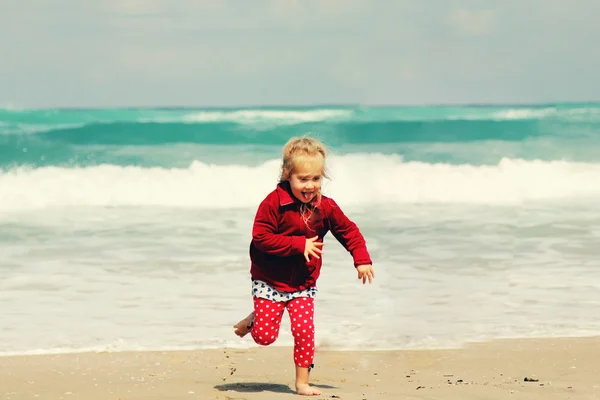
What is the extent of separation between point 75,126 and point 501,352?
23.5m

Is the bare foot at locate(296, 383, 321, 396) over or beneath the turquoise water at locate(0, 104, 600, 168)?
beneath

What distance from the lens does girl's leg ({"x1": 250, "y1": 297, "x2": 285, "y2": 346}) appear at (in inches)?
165

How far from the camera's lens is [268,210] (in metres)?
4.08

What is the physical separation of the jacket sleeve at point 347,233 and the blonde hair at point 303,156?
98mm

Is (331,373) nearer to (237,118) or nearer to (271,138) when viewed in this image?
(271,138)

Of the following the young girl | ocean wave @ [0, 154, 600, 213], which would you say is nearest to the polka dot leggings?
the young girl

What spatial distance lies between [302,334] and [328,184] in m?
13.3

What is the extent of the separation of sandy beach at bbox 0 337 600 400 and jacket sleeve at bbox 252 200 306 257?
656 mm

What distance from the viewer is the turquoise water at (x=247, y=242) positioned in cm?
594

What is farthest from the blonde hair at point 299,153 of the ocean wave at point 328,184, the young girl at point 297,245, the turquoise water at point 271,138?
the turquoise water at point 271,138

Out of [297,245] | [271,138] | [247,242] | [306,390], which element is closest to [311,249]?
[297,245]

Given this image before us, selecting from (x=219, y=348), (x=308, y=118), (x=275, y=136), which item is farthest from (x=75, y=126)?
(x=219, y=348)

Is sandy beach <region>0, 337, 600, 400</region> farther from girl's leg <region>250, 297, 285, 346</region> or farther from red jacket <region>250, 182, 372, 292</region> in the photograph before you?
red jacket <region>250, 182, 372, 292</region>

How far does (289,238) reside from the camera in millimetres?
4039
